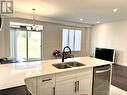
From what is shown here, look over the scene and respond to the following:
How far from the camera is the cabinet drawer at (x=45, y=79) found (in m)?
1.60

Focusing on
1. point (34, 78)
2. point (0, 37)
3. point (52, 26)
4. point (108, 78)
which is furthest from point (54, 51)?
point (34, 78)

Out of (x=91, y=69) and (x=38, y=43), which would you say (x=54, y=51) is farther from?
(x=91, y=69)

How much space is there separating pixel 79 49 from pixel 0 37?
5272 millimetres

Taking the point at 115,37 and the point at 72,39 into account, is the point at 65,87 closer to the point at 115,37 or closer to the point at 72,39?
the point at 115,37

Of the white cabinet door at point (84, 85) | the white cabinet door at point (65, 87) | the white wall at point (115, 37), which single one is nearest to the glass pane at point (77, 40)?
the white wall at point (115, 37)

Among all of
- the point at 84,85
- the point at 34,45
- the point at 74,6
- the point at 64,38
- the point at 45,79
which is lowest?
the point at 84,85

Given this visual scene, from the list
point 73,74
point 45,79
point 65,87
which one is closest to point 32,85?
point 45,79

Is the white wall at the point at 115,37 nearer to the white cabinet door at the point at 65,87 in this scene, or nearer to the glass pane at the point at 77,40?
the glass pane at the point at 77,40

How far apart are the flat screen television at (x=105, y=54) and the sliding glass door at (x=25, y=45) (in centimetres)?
390

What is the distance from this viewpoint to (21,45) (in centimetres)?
616

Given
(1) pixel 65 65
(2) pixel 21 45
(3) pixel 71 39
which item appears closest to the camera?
(1) pixel 65 65

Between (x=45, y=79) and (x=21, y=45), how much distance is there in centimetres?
505

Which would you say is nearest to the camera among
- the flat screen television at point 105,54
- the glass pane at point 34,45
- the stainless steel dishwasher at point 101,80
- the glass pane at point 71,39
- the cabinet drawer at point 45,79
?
the cabinet drawer at point 45,79

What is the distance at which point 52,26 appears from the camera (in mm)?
6668
